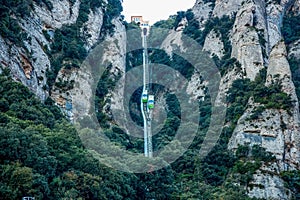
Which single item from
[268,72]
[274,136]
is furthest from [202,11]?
[274,136]

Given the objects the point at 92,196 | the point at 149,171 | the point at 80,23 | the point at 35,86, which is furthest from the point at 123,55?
the point at 92,196

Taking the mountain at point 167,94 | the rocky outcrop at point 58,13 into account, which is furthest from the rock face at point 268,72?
the rocky outcrop at point 58,13

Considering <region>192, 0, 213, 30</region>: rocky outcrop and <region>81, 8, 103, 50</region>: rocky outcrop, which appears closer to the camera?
<region>81, 8, 103, 50</region>: rocky outcrop

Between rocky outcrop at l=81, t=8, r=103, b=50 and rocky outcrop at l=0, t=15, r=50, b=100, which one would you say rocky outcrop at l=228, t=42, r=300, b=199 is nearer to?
rocky outcrop at l=0, t=15, r=50, b=100

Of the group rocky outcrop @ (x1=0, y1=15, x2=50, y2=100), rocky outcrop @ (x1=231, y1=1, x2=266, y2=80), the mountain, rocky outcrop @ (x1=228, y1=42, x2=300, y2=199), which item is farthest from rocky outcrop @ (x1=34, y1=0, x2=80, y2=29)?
rocky outcrop @ (x1=228, y1=42, x2=300, y2=199)

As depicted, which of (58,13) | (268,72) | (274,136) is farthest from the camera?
(58,13)

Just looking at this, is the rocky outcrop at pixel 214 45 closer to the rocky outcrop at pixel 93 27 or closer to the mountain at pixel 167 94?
the mountain at pixel 167 94

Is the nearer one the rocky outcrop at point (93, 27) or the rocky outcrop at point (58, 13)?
the rocky outcrop at point (58, 13)

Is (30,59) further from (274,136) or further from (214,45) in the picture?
(214,45)
